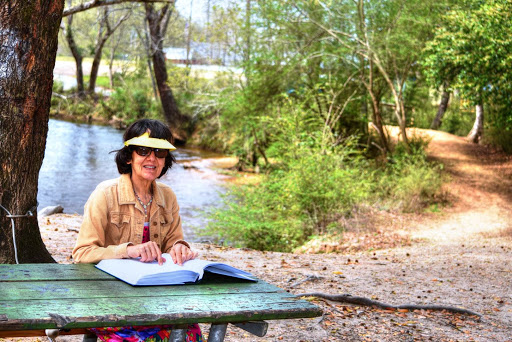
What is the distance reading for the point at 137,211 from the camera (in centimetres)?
317

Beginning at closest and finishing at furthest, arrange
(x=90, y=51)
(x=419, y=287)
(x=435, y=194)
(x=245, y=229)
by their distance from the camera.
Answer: (x=419, y=287) → (x=245, y=229) → (x=435, y=194) → (x=90, y=51)

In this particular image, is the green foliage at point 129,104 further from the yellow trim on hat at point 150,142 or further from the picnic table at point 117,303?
the picnic table at point 117,303

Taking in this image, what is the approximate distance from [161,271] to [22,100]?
2.67 metres

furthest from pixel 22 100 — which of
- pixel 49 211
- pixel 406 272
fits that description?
pixel 49 211

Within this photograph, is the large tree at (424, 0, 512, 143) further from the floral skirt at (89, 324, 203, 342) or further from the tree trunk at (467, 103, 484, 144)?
the floral skirt at (89, 324, 203, 342)

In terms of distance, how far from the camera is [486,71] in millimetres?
12680

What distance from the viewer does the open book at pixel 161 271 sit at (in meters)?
2.50

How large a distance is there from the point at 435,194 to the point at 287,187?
4.14 m

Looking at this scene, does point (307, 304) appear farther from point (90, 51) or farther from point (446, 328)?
point (90, 51)

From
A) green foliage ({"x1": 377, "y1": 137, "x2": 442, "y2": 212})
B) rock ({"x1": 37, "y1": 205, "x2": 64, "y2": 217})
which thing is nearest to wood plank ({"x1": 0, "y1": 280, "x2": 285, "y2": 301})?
rock ({"x1": 37, "y1": 205, "x2": 64, "y2": 217})

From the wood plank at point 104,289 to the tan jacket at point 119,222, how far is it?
0.45m

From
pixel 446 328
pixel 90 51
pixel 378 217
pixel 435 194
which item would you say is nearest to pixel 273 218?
pixel 378 217

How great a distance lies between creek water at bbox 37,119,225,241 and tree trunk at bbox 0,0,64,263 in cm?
739

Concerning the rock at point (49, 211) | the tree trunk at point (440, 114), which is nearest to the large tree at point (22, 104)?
the rock at point (49, 211)
